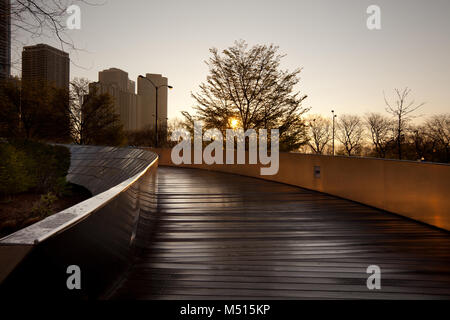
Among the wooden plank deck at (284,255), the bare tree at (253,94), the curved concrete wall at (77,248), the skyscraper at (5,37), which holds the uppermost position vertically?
the bare tree at (253,94)

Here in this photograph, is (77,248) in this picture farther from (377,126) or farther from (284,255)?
(377,126)

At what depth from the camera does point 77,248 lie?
2.02 meters

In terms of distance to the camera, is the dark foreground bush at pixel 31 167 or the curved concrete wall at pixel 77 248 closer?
the curved concrete wall at pixel 77 248

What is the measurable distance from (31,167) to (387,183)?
416 inches

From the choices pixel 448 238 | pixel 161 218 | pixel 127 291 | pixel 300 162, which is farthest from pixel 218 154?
pixel 127 291

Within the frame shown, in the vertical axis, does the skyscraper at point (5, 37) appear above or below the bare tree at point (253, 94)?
below

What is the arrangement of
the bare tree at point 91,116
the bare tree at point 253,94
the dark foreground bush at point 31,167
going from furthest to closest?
the bare tree at point 91,116, the bare tree at point 253,94, the dark foreground bush at point 31,167

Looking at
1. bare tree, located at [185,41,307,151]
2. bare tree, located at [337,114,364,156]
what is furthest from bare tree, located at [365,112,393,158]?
bare tree, located at [185,41,307,151]

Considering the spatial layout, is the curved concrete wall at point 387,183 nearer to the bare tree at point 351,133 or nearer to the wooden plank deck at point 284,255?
the wooden plank deck at point 284,255

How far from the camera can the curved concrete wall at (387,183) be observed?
17.1ft

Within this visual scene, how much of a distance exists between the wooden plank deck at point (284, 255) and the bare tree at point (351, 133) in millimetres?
66273

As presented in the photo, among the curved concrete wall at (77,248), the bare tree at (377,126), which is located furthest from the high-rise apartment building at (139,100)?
the curved concrete wall at (77,248)

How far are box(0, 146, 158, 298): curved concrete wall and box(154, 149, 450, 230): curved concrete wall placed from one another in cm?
521

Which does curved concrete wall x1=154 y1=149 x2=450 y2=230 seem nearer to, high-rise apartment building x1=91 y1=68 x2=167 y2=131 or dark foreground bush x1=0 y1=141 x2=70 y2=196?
dark foreground bush x1=0 y1=141 x2=70 y2=196
